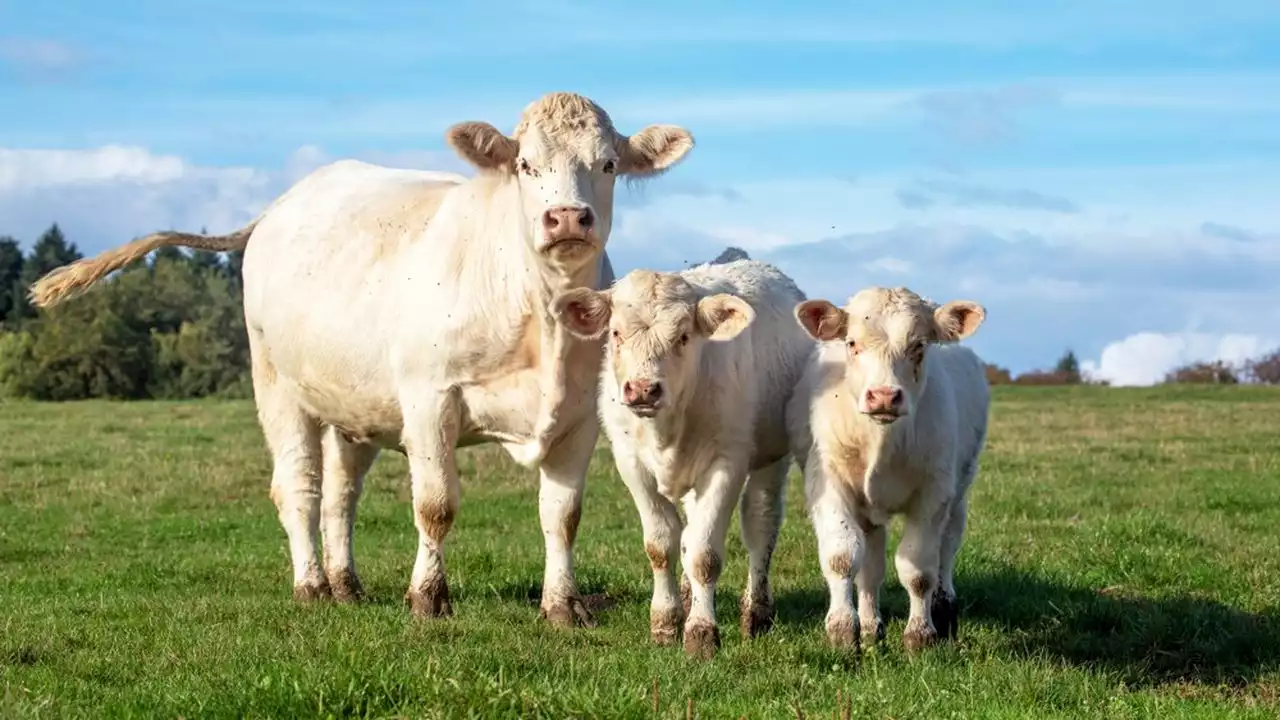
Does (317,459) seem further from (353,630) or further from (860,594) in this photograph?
(860,594)

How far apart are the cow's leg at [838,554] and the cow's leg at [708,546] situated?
497 mm

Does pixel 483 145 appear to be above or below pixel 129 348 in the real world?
below

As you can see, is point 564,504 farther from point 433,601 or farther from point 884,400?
point 884,400

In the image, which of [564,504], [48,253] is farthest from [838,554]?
[48,253]

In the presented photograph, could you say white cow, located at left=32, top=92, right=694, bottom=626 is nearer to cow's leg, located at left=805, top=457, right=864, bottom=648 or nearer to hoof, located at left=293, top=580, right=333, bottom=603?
hoof, located at left=293, top=580, right=333, bottom=603

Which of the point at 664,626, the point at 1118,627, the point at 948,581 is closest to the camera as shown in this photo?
the point at 664,626

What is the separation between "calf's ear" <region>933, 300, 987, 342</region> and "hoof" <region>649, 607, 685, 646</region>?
7.15 feet

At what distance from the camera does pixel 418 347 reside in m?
9.88

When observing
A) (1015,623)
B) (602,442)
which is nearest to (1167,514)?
(1015,623)

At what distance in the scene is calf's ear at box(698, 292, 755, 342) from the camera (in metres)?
8.32

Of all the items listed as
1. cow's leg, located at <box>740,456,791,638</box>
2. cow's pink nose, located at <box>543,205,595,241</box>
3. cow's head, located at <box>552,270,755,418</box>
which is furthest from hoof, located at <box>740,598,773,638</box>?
cow's pink nose, located at <box>543,205,595,241</box>

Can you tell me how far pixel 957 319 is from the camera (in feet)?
28.0

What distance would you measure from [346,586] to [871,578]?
405 cm

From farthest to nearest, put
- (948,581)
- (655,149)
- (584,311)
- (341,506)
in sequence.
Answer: (341,506), (655,149), (948,581), (584,311)
